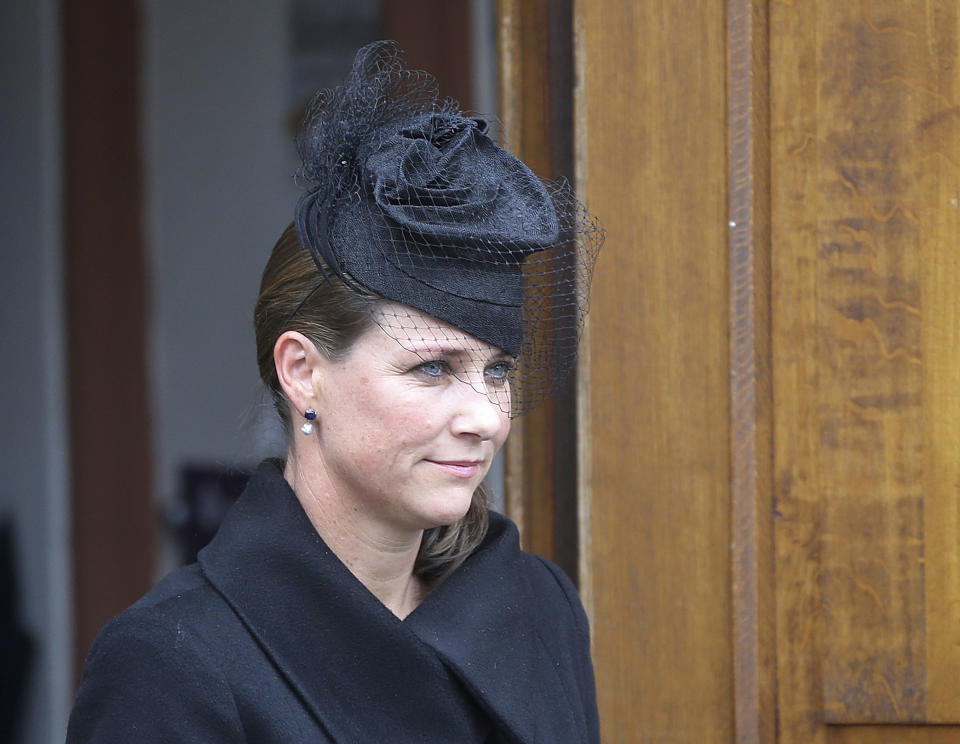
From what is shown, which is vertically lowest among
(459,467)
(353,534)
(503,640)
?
(503,640)

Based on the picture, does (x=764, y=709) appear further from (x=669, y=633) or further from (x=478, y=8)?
(x=478, y=8)

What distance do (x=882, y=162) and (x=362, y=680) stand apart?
1097 millimetres

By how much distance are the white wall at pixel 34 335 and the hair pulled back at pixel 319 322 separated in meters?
2.61

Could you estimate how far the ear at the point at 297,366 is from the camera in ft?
5.09

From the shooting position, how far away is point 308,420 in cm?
157

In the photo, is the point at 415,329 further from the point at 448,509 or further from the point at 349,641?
the point at 349,641

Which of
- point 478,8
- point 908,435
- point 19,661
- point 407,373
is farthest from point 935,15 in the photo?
point 19,661

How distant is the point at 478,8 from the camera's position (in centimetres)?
393

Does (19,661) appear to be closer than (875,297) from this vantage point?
No

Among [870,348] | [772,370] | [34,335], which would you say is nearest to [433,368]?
[772,370]

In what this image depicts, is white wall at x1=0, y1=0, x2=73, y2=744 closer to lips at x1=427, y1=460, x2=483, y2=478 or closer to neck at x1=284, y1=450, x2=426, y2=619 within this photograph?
neck at x1=284, y1=450, x2=426, y2=619

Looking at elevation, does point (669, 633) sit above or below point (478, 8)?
below

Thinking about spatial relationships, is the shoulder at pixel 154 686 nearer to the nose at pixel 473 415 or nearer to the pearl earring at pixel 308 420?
the pearl earring at pixel 308 420

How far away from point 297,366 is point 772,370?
2.50ft
